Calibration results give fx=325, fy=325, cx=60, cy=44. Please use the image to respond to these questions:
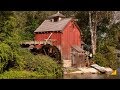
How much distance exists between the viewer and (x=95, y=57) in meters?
29.1

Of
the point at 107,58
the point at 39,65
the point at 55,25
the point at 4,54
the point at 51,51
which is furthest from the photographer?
the point at 55,25

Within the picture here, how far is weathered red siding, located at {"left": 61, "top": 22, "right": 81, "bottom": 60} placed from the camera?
28750 mm

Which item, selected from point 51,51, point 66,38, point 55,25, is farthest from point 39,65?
point 55,25

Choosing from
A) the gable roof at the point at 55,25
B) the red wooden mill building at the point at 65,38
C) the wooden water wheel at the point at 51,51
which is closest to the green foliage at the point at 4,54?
the wooden water wheel at the point at 51,51

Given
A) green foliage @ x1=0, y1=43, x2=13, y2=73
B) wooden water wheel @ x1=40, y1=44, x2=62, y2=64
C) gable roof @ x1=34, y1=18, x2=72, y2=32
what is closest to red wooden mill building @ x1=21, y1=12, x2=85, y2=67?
gable roof @ x1=34, y1=18, x2=72, y2=32

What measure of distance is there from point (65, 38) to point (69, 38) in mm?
537

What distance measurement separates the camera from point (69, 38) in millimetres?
29422

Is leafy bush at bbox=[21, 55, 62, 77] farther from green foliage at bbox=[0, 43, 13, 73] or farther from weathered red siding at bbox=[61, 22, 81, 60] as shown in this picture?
weathered red siding at bbox=[61, 22, 81, 60]

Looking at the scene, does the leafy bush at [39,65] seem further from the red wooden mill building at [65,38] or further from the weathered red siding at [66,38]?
the weathered red siding at [66,38]

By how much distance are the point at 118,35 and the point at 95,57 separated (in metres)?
5.24

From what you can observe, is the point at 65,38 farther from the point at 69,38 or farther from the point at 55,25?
the point at 55,25
